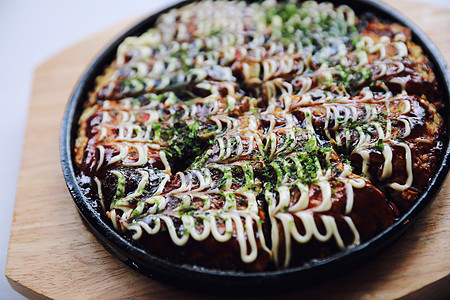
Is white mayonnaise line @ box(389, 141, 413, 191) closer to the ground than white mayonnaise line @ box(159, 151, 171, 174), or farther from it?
farther from it

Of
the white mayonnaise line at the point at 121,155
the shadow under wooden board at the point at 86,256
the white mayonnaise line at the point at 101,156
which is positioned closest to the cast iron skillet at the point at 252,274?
the shadow under wooden board at the point at 86,256

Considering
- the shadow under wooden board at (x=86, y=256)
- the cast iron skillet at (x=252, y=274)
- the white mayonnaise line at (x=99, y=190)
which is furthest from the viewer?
the white mayonnaise line at (x=99, y=190)

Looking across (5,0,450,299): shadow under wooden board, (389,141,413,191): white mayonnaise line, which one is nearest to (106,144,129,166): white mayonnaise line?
(5,0,450,299): shadow under wooden board

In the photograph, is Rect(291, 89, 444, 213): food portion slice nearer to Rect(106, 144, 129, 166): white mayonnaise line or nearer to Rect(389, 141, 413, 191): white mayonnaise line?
Rect(389, 141, 413, 191): white mayonnaise line

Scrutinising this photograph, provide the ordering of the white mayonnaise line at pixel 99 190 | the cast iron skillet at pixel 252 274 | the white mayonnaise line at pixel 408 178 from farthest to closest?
the white mayonnaise line at pixel 99 190 < the white mayonnaise line at pixel 408 178 < the cast iron skillet at pixel 252 274

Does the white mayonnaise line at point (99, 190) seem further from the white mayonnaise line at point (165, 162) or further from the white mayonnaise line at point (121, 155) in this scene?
the white mayonnaise line at point (165, 162)

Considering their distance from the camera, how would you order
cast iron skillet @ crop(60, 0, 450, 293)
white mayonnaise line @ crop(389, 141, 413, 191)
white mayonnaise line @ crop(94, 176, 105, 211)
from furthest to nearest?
white mayonnaise line @ crop(94, 176, 105, 211), white mayonnaise line @ crop(389, 141, 413, 191), cast iron skillet @ crop(60, 0, 450, 293)

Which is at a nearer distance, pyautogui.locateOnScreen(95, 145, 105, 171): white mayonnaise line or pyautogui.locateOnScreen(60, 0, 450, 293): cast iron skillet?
pyautogui.locateOnScreen(60, 0, 450, 293): cast iron skillet

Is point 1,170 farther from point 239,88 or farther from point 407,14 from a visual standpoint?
point 407,14

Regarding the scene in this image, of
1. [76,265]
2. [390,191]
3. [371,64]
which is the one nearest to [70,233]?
[76,265]
